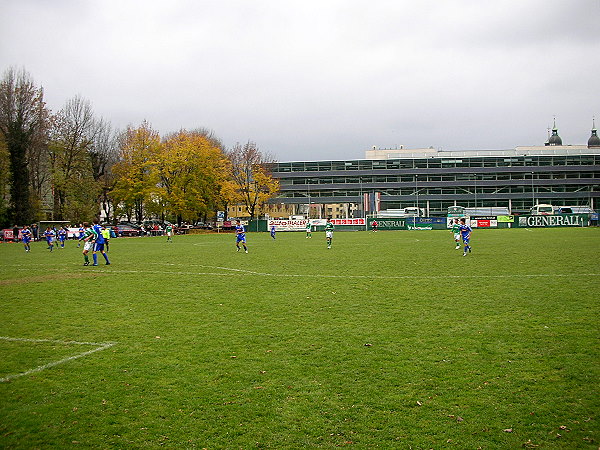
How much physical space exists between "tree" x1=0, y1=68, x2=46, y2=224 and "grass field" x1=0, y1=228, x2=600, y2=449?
49184 mm

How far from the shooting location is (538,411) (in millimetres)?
5762

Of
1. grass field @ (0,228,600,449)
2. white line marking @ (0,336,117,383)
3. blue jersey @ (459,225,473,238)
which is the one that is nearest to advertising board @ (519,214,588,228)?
blue jersey @ (459,225,473,238)

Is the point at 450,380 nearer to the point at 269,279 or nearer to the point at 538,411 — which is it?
the point at 538,411

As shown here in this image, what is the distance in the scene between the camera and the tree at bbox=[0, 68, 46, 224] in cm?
5559

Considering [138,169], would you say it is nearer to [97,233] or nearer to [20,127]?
[20,127]

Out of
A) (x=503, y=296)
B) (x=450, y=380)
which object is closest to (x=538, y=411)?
(x=450, y=380)

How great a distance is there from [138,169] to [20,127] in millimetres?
16264

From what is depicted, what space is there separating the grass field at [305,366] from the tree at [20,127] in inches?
1936

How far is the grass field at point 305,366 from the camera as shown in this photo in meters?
5.43

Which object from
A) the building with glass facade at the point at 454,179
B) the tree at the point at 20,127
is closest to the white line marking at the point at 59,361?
the tree at the point at 20,127

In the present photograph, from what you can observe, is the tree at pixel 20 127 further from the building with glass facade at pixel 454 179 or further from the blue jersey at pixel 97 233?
the building with glass facade at pixel 454 179

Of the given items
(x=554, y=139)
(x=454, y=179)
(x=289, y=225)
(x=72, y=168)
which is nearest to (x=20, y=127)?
(x=72, y=168)

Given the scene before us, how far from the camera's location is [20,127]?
56469 millimetres

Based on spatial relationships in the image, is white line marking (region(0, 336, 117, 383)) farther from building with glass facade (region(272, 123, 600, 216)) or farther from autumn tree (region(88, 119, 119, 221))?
building with glass facade (region(272, 123, 600, 216))
